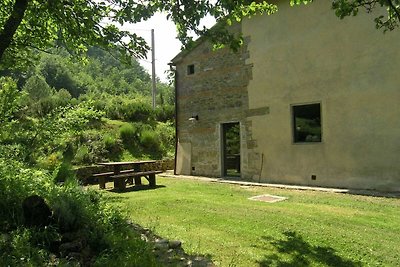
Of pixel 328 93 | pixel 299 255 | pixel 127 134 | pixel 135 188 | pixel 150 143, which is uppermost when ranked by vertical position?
pixel 328 93

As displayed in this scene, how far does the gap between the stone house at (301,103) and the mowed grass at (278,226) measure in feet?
4.66

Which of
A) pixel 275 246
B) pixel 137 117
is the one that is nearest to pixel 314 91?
pixel 275 246

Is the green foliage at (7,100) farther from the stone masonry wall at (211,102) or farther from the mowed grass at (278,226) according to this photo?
the stone masonry wall at (211,102)

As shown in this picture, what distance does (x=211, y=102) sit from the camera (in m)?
14.4

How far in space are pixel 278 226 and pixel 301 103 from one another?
6.18 meters

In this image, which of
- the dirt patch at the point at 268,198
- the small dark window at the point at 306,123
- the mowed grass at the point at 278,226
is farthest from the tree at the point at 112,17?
the small dark window at the point at 306,123

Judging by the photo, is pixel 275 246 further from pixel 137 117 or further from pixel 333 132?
pixel 137 117

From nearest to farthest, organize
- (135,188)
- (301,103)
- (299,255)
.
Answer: (299,255) → (135,188) → (301,103)

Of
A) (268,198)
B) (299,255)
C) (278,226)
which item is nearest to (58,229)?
(299,255)

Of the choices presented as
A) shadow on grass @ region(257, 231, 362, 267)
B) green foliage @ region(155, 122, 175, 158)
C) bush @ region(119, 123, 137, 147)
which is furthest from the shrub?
shadow on grass @ region(257, 231, 362, 267)

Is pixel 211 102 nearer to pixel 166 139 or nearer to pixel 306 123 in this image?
pixel 306 123

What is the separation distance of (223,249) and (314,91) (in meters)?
7.70

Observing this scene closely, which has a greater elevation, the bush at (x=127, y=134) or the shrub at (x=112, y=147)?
the bush at (x=127, y=134)

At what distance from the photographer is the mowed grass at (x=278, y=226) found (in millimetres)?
4762
